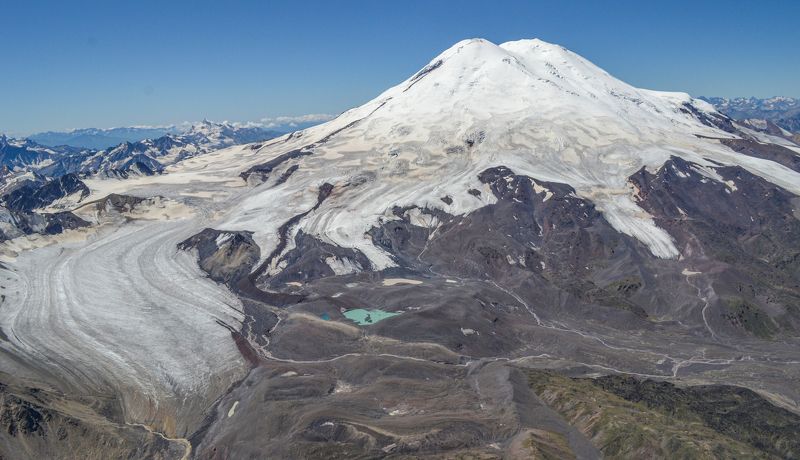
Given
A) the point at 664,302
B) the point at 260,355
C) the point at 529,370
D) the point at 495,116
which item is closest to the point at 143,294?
the point at 260,355

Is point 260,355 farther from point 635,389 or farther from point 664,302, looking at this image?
point 664,302

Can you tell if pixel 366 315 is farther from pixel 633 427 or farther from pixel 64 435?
pixel 633 427

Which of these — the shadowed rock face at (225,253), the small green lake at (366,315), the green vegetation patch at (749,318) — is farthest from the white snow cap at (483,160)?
the green vegetation patch at (749,318)

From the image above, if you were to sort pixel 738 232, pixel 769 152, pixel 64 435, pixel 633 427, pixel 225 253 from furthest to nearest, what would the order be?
pixel 769 152 < pixel 738 232 < pixel 225 253 < pixel 64 435 < pixel 633 427

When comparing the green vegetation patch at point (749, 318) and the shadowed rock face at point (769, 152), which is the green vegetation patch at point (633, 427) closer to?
the green vegetation patch at point (749, 318)

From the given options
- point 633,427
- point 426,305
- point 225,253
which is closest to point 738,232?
point 426,305

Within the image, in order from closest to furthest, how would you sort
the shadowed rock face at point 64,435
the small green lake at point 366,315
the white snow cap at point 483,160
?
the shadowed rock face at point 64,435 → the small green lake at point 366,315 → the white snow cap at point 483,160
